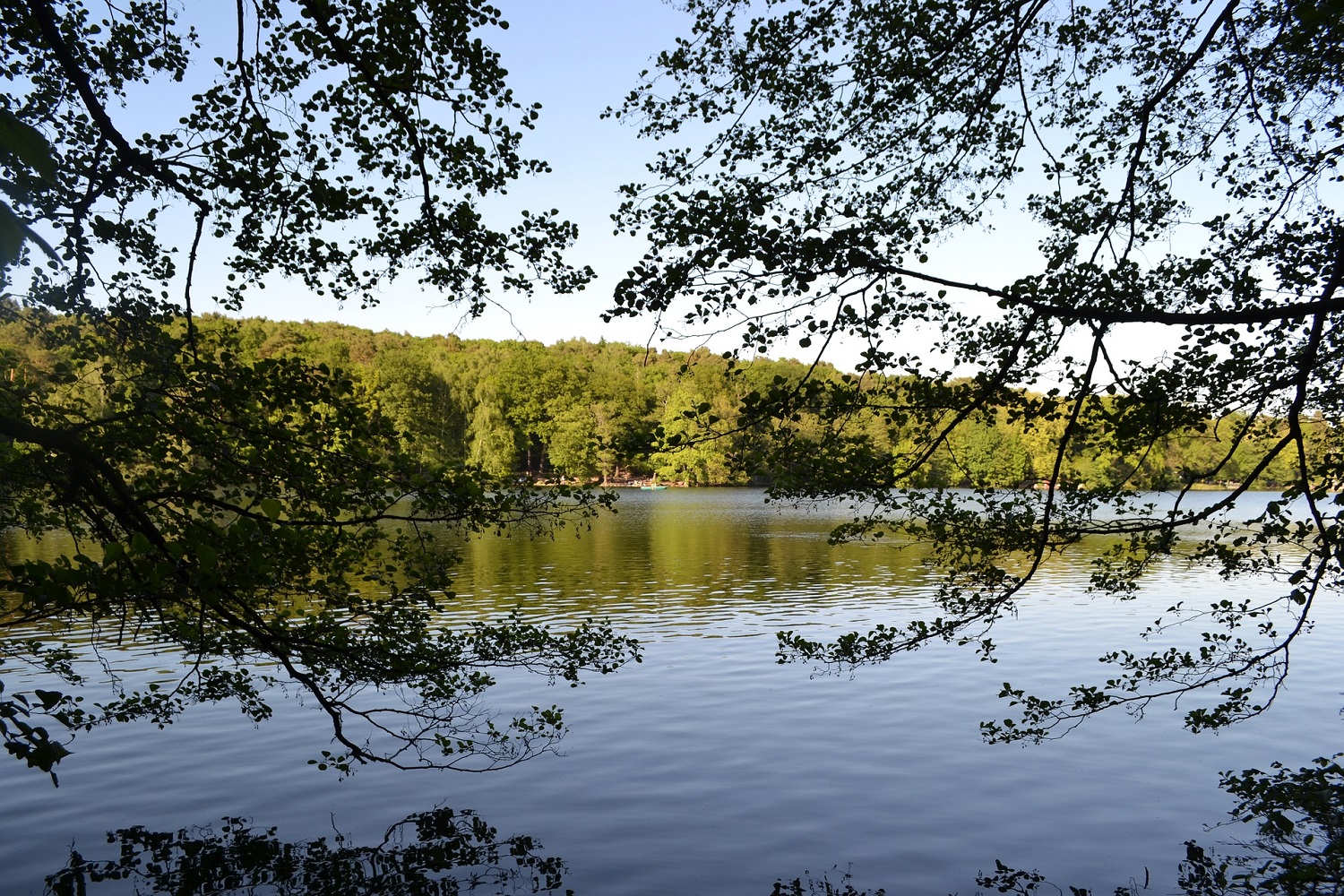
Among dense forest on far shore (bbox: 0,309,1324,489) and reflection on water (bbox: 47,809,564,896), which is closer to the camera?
reflection on water (bbox: 47,809,564,896)

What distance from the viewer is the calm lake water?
8.95 metres

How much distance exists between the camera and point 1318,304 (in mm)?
6090

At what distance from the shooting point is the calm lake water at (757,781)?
8.95 metres

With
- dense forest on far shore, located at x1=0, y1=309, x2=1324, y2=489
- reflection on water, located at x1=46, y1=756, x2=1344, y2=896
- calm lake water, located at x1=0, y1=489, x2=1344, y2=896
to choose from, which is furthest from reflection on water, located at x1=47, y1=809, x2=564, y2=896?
dense forest on far shore, located at x1=0, y1=309, x2=1324, y2=489

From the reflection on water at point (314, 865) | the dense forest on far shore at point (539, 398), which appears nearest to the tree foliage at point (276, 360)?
the reflection on water at point (314, 865)

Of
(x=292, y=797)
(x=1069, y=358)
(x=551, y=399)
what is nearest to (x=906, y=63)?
(x=1069, y=358)

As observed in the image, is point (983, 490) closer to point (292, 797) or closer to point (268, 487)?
point (268, 487)

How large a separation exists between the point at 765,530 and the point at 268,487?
41281mm

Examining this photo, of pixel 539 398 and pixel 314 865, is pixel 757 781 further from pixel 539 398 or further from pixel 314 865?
pixel 539 398

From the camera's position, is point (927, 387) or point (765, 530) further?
point (765, 530)

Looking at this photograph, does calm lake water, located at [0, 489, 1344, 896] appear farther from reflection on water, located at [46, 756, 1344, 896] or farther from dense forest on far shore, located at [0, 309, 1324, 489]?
dense forest on far shore, located at [0, 309, 1324, 489]

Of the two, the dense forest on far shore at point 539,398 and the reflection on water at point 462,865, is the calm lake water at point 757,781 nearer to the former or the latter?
the reflection on water at point 462,865

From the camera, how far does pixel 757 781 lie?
11.2 meters

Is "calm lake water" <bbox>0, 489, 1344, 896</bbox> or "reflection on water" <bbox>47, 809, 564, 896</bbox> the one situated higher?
"reflection on water" <bbox>47, 809, 564, 896</bbox>
